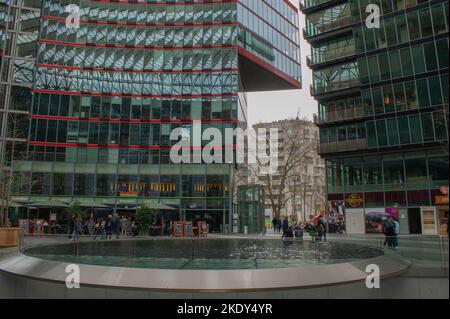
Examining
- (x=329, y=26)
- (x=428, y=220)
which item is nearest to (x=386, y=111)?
(x=428, y=220)

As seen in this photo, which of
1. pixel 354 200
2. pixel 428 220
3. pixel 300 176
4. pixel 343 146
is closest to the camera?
pixel 428 220

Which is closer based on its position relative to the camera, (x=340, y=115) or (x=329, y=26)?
(x=340, y=115)

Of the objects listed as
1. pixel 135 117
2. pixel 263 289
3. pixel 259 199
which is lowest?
pixel 263 289

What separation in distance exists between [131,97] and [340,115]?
28391 mm

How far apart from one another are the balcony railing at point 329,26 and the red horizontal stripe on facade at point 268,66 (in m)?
9.56

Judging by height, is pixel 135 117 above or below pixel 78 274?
above

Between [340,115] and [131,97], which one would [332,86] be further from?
[131,97]

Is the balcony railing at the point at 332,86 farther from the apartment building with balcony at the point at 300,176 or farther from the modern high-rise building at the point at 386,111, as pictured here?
the apartment building with balcony at the point at 300,176

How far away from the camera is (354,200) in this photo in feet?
140

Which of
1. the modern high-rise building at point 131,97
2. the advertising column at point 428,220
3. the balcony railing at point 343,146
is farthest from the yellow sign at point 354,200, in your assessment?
the modern high-rise building at point 131,97

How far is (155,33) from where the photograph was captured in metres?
55.4
